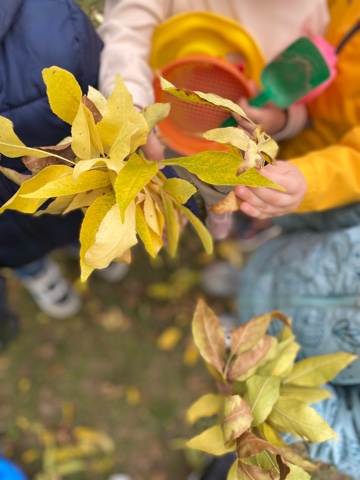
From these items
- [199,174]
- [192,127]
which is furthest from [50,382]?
[199,174]

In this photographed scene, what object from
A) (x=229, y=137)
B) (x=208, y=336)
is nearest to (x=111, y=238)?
(x=229, y=137)

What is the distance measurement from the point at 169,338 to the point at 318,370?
677mm

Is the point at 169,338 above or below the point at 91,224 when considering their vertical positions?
below

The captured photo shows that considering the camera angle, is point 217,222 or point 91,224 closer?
point 91,224

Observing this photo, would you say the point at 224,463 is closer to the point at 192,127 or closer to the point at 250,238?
the point at 250,238

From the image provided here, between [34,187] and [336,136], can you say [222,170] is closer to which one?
[34,187]

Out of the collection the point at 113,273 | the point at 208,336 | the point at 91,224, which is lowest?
the point at 113,273

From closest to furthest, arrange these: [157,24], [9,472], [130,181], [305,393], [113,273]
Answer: [130,181], [305,393], [157,24], [9,472], [113,273]

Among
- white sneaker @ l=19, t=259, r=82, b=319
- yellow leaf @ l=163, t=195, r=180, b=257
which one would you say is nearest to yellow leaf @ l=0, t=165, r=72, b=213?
yellow leaf @ l=163, t=195, r=180, b=257

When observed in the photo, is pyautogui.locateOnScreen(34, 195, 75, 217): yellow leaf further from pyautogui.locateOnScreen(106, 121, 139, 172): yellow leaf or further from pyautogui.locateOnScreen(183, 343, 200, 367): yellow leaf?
pyautogui.locateOnScreen(183, 343, 200, 367): yellow leaf

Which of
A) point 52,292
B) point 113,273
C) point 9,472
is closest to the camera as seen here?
point 9,472

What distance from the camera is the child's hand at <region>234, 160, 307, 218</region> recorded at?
22.7 inches

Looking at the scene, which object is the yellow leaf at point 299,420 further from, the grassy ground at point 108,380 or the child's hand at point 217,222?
the grassy ground at point 108,380

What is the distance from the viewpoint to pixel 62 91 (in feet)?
1.41
